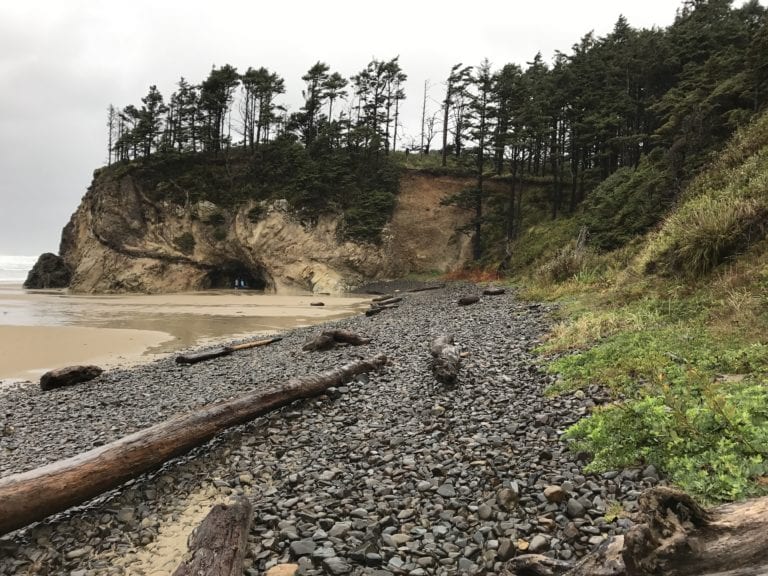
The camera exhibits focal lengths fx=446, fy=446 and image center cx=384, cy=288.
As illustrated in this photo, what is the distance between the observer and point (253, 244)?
41312mm

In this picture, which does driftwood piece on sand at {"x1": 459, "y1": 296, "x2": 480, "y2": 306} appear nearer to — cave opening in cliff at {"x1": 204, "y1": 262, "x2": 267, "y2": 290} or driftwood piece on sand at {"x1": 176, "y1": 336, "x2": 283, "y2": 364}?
driftwood piece on sand at {"x1": 176, "y1": 336, "x2": 283, "y2": 364}

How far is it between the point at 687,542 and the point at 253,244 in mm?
41698

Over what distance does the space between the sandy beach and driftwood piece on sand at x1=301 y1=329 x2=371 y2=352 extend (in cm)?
571

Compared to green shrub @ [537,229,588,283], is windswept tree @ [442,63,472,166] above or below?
above

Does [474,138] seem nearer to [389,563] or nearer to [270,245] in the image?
[270,245]

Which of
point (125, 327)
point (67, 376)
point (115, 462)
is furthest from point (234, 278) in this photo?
point (115, 462)

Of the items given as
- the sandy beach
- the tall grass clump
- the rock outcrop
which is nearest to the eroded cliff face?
the rock outcrop

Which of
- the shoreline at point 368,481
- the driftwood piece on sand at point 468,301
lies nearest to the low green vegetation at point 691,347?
the shoreline at point 368,481

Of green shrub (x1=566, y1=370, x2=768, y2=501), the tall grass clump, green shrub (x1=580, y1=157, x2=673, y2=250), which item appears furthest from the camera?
green shrub (x1=580, y1=157, x2=673, y2=250)

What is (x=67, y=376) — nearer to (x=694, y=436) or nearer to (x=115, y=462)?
(x=115, y=462)

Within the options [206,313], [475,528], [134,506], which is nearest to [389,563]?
[475,528]

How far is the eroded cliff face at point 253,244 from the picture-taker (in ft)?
135

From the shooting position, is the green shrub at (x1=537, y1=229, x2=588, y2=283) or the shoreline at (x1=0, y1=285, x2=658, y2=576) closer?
the shoreline at (x1=0, y1=285, x2=658, y2=576)

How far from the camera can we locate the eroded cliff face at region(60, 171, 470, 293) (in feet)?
135
